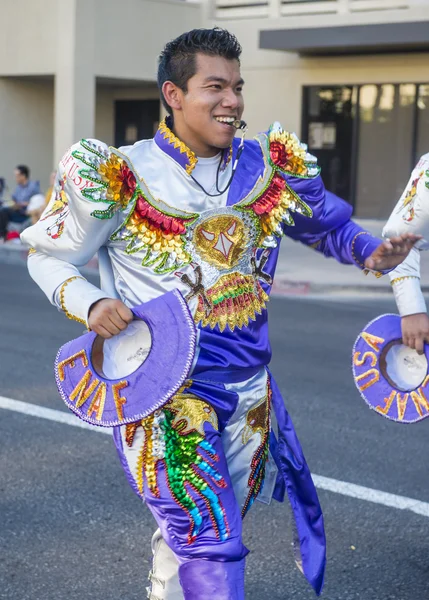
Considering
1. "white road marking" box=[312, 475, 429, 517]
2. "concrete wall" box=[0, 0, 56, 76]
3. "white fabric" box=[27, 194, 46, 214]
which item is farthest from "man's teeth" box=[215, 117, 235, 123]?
"concrete wall" box=[0, 0, 56, 76]

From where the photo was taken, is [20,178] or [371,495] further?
[20,178]

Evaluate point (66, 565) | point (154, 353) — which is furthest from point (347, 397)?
point (154, 353)

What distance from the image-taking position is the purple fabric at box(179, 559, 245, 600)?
9.29 feet

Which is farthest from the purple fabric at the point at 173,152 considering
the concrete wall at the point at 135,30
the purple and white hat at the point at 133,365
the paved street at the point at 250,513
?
the concrete wall at the point at 135,30

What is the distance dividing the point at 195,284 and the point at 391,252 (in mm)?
608

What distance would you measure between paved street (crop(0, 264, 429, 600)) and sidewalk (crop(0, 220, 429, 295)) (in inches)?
223

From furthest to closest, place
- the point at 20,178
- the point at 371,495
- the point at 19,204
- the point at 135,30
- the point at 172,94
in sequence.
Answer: the point at 135,30 < the point at 20,178 < the point at 19,204 < the point at 371,495 < the point at 172,94

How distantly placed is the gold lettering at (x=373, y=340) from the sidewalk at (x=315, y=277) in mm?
9462

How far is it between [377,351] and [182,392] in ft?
3.50

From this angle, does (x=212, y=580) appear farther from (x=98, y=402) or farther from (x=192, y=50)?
(x=192, y=50)

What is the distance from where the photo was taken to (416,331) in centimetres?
376

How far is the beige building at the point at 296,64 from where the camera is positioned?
20109 millimetres

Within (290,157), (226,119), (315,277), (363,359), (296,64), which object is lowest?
(315,277)

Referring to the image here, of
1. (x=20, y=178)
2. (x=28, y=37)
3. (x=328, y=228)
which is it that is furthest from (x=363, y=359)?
(x=28, y=37)
